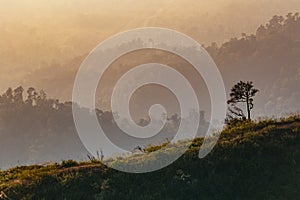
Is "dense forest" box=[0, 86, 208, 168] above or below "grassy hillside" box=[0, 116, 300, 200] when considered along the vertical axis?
above

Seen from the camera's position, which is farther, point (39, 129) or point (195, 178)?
point (39, 129)

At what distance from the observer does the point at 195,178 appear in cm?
1450

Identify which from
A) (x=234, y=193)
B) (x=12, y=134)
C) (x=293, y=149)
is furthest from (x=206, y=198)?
(x=12, y=134)

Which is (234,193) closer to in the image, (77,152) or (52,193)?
(52,193)

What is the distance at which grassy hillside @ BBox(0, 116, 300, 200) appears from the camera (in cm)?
1402

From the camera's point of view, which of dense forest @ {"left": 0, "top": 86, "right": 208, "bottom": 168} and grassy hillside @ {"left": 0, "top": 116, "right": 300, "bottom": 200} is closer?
grassy hillside @ {"left": 0, "top": 116, "right": 300, "bottom": 200}

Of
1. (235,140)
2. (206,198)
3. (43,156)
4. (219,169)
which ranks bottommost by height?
(206,198)

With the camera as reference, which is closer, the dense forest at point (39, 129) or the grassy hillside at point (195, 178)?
the grassy hillside at point (195, 178)

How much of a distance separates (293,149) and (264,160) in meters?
1.06

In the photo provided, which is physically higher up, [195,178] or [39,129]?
[39,129]

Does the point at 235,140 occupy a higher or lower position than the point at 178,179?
higher

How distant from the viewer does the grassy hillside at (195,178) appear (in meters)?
14.0

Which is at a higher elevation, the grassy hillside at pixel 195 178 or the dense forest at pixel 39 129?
the dense forest at pixel 39 129

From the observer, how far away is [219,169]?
14820 mm
